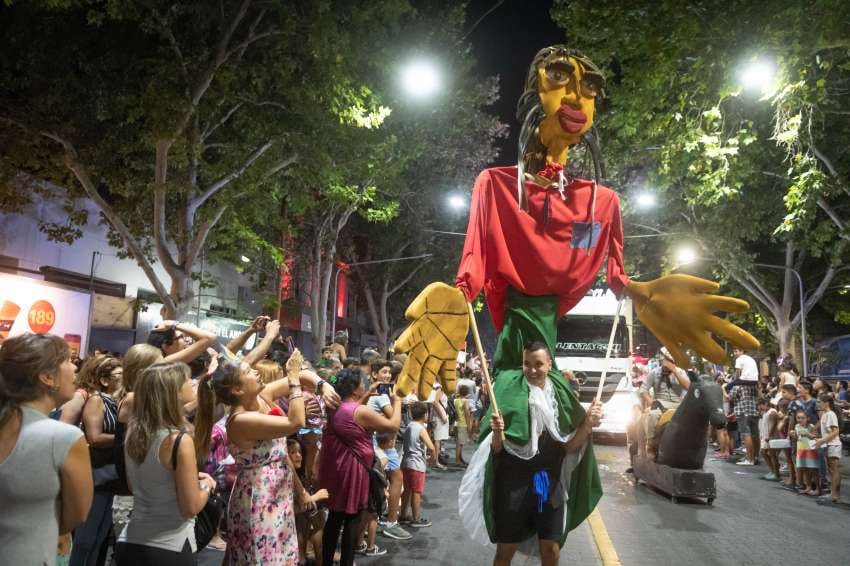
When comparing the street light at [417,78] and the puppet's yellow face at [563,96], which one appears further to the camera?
the street light at [417,78]

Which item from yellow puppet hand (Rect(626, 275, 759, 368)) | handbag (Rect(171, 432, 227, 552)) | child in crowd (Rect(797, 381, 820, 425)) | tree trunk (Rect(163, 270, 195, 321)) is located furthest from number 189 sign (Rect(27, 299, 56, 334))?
child in crowd (Rect(797, 381, 820, 425))

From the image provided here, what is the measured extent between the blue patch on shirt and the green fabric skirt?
36 centimetres

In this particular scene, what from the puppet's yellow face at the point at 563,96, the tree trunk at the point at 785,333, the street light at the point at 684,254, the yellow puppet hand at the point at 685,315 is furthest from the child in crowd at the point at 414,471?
the tree trunk at the point at 785,333

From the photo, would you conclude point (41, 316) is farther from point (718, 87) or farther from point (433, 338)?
point (718, 87)

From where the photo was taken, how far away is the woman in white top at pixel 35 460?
88.7 inches

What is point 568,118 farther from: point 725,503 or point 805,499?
point 805,499

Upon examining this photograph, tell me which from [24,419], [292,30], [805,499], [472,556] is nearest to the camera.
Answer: [24,419]

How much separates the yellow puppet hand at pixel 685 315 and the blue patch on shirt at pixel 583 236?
Result: 1.33ft

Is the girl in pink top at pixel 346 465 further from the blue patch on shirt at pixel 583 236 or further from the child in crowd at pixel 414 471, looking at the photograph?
the child in crowd at pixel 414 471

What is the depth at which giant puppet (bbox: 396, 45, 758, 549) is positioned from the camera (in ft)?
11.8

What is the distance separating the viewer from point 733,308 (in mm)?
3379

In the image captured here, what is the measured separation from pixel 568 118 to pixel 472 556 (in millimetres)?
4136

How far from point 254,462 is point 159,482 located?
75 centimetres

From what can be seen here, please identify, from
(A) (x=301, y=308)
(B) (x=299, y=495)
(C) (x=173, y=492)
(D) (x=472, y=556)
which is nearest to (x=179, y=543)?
(C) (x=173, y=492)
